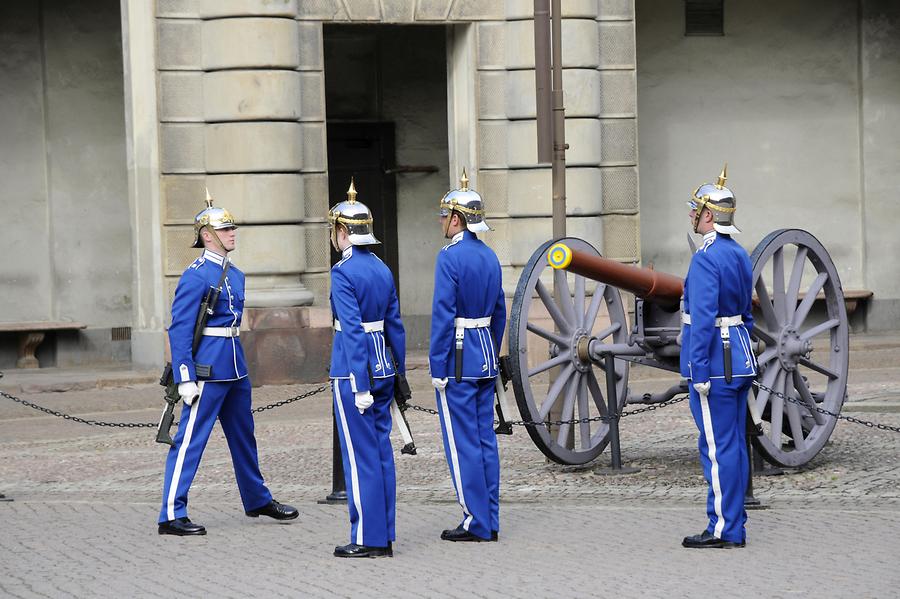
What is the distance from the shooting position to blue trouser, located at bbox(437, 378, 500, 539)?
862 centimetres

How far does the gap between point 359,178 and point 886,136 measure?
20.9 ft

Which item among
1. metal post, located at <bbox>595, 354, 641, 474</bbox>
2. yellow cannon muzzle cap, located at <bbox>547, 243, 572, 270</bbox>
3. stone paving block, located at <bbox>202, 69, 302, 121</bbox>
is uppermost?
stone paving block, located at <bbox>202, 69, 302, 121</bbox>

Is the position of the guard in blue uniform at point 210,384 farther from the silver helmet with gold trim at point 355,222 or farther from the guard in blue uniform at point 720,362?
the guard in blue uniform at point 720,362

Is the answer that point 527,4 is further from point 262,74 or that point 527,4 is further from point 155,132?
point 155,132

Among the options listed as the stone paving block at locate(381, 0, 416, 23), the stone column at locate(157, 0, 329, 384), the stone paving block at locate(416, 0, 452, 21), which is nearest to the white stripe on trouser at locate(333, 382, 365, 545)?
the stone column at locate(157, 0, 329, 384)

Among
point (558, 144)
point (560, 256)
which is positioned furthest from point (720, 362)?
point (558, 144)

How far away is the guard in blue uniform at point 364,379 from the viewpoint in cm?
830

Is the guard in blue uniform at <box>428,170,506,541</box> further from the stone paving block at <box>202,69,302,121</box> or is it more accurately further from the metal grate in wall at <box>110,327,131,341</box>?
the metal grate in wall at <box>110,327,131,341</box>

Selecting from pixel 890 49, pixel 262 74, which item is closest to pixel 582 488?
pixel 262 74

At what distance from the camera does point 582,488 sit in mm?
10336

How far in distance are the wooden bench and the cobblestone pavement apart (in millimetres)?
5438

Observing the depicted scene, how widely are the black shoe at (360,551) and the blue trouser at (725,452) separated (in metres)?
1.60

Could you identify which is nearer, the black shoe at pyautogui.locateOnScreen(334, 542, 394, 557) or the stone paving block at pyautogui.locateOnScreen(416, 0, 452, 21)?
the black shoe at pyautogui.locateOnScreen(334, 542, 394, 557)

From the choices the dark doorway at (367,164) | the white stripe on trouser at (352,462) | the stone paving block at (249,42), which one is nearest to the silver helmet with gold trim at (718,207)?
the white stripe on trouser at (352,462)
